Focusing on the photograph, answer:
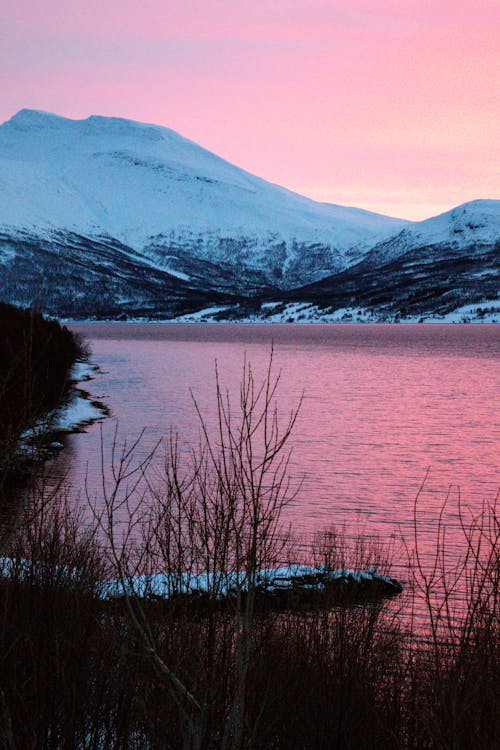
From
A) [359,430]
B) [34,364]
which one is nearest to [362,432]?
[359,430]

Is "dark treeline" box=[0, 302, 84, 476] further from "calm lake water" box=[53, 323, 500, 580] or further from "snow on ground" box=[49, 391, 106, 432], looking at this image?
"calm lake water" box=[53, 323, 500, 580]

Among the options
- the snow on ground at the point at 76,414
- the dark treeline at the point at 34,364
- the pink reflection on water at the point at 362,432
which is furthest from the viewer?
the snow on ground at the point at 76,414

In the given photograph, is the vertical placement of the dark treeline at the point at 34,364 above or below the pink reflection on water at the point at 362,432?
above

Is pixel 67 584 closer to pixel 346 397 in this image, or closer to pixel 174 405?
pixel 174 405

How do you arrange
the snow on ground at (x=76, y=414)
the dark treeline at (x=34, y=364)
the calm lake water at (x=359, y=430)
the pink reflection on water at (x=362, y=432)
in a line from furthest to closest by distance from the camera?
the snow on ground at (x=76, y=414)
the dark treeline at (x=34, y=364)
the calm lake water at (x=359, y=430)
the pink reflection on water at (x=362, y=432)

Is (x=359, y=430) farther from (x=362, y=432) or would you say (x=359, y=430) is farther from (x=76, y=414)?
(x=76, y=414)

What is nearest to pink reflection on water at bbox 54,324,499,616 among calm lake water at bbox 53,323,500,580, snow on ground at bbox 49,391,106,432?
calm lake water at bbox 53,323,500,580

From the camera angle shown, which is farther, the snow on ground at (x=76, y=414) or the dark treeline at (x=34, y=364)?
the snow on ground at (x=76, y=414)

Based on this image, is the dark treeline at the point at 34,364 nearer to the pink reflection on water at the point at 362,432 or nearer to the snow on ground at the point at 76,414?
the snow on ground at the point at 76,414

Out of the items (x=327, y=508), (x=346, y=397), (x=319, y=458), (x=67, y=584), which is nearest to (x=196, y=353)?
(x=346, y=397)

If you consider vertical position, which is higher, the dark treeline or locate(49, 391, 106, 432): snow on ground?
the dark treeline

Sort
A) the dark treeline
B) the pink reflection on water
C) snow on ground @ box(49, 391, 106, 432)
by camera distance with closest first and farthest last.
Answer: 1. the pink reflection on water
2. the dark treeline
3. snow on ground @ box(49, 391, 106, 432)

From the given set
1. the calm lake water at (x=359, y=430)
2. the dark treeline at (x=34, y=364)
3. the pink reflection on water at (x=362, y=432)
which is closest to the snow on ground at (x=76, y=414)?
the calm lake water at (x=359, y=430)

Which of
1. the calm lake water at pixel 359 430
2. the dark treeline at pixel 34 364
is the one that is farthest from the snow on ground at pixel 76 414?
the dark treeline at pixel 34 364
